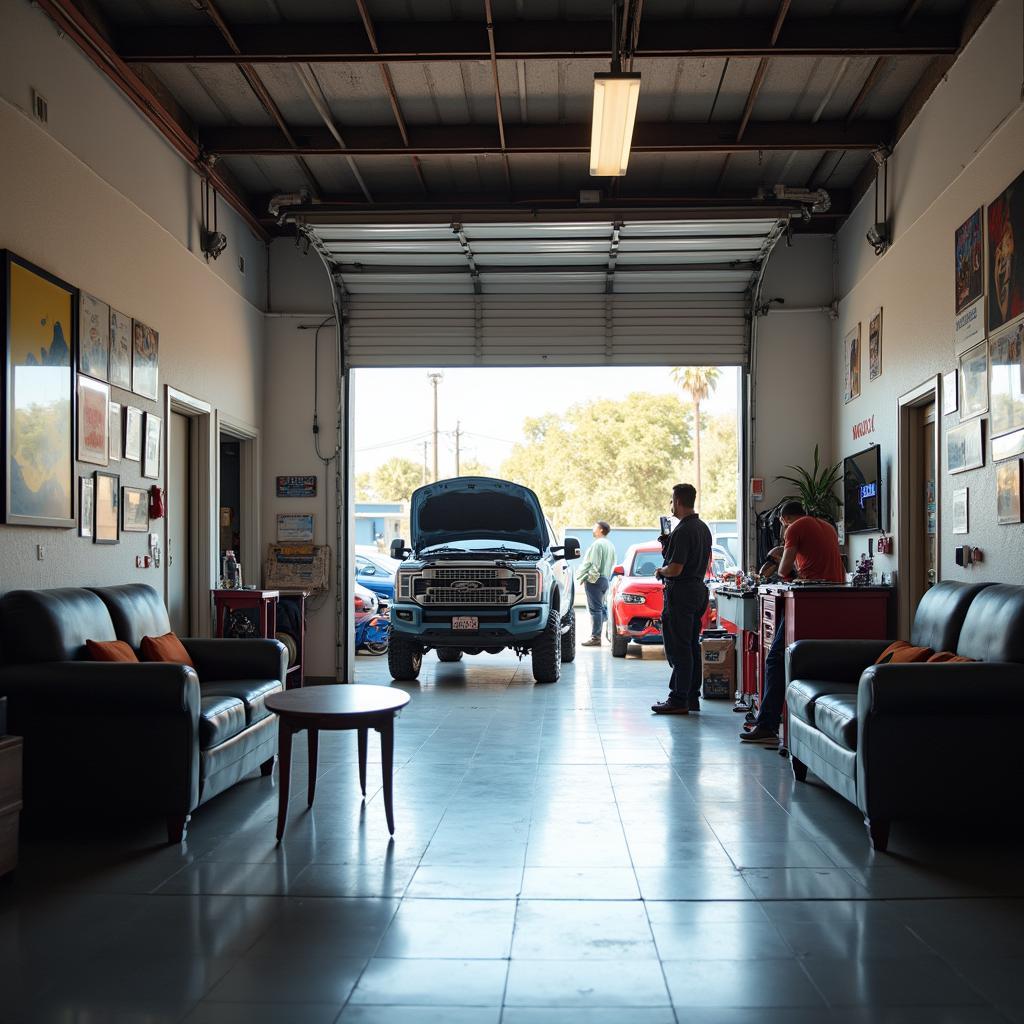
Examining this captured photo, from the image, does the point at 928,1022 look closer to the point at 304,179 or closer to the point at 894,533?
the point at 894,533

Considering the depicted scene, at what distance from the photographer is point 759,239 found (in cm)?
979

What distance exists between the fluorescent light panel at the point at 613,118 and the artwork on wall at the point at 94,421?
341cm

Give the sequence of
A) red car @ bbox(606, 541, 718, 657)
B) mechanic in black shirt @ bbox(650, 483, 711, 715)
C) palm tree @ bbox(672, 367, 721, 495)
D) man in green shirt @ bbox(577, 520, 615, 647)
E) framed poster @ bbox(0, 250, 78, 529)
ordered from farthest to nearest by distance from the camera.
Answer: palm tree @ bbox(672, 367, 721, 495) → man in green shirt @ bbox(577, 520, 615, 647) → red car @ bbox(606, 541, 718, 657) → mechanic in black shirt @ bbox(650, 483, 711, 715) → framed poster @ bbox(0, 250, 78, 529)

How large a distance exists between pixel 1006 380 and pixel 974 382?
563 millimetres

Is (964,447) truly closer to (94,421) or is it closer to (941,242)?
(941,242)

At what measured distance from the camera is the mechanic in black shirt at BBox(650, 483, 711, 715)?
313 inches

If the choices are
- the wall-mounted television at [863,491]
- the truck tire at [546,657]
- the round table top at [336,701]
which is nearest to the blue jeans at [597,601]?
the truck tire at [546,657]

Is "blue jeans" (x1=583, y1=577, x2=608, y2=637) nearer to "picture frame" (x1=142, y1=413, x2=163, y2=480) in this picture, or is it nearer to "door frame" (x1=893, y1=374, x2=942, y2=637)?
"door frame" (x1=893, y1=374, x2=942, y2=637)

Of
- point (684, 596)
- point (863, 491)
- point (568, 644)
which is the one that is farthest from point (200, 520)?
point (863, 491)

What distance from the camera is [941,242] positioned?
22.6 feet

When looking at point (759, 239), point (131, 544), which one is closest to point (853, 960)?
point (131, 544)

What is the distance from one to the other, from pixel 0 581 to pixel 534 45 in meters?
4.56

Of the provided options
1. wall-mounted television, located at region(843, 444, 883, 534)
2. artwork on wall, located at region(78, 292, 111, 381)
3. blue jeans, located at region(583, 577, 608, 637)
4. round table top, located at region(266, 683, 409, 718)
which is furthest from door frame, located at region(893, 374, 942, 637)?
blue jeans, located at region(583, 577, 608, 637)

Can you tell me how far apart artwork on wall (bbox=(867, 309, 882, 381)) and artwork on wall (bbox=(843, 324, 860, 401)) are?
1.26 ft
